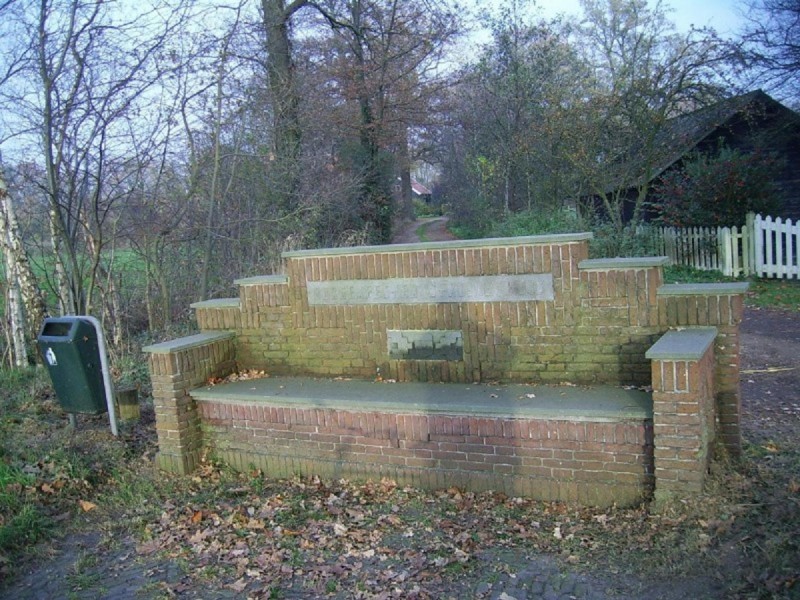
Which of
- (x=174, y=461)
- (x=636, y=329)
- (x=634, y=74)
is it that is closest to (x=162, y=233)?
(x=174, y=461)

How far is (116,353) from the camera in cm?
955

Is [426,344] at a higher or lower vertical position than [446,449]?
higher

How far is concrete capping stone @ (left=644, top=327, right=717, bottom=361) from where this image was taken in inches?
161

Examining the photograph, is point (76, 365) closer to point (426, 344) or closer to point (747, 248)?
point (426, 344)

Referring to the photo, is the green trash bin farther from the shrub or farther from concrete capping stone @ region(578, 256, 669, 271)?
the shrub

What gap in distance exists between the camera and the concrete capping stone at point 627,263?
501cm

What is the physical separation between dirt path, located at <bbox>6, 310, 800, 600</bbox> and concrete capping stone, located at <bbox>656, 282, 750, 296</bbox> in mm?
1277

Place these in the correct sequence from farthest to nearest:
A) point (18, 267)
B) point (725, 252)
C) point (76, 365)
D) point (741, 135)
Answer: point (741, 135)
point (725, 252)
point (18, 267)
point (76, 365)

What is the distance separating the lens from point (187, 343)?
5.93 meters

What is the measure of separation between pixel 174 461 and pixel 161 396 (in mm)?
571

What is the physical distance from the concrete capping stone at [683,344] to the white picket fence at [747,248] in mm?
11663

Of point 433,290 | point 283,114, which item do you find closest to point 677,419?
point 433,290

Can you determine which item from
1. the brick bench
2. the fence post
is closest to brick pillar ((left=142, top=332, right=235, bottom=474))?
the brick bench

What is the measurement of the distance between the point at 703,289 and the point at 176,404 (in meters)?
4.37
